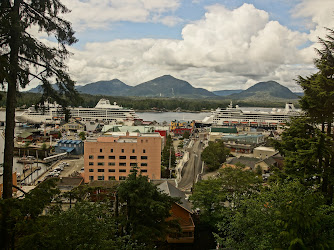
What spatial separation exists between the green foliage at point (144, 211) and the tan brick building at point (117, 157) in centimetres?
1111

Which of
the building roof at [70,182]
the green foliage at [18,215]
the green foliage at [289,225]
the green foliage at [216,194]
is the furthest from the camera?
the building roof at [70,182]

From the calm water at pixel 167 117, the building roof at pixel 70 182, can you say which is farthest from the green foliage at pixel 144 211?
the calm water at pixel 167 117

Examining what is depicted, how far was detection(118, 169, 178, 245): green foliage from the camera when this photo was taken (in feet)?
16.8

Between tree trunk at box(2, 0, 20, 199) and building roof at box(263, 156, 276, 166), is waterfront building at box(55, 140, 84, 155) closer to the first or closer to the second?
building roof at box(263, 156, 276, 166)

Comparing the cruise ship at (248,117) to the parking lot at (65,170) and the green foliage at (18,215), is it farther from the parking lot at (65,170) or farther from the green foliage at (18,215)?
the green foliage at (18,215)

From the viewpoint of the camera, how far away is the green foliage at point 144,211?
512cm

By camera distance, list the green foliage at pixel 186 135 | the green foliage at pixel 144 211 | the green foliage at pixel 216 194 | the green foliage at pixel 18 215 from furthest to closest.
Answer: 1. the green foliage at pixel 186 135
2. the green foliage at pixel 216 194
3. the green foliage at pixel 144 211
4. the green foliage at pixel 18 215

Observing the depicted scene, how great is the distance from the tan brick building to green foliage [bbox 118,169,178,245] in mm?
11111

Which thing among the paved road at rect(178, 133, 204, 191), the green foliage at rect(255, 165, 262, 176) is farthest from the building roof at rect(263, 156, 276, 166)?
the paved road at rect(178, 133, 204, 191)

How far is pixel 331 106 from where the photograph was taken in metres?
5.93

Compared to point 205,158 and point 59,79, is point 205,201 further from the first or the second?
point 205,158

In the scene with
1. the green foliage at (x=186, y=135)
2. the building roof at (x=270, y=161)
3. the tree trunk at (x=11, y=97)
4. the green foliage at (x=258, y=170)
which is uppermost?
the tree trunk at (x=11, y=97)

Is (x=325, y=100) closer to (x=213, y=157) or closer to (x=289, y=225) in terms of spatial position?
(x=289, y=225)

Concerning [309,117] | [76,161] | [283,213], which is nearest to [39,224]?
[283,213]
